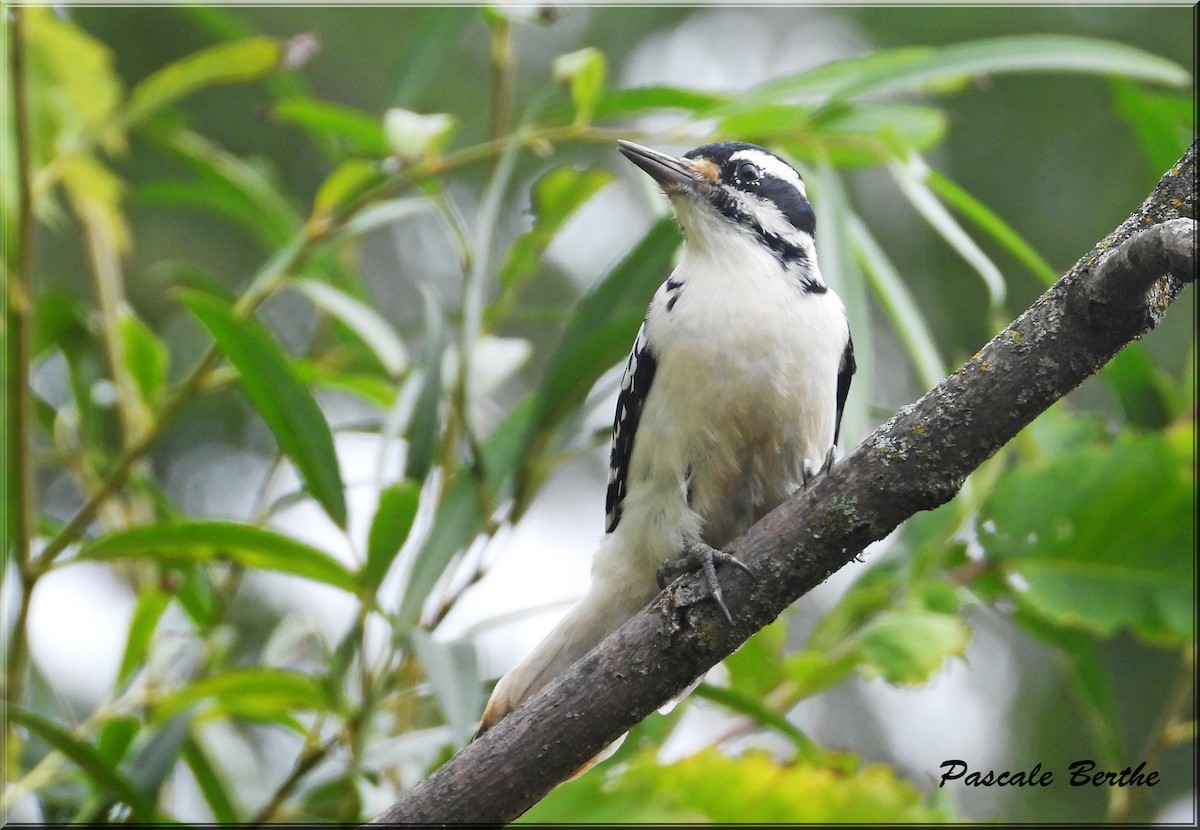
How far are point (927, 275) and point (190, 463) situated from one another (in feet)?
11.4

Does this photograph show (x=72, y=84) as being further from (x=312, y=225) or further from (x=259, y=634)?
(x=259, y=634)

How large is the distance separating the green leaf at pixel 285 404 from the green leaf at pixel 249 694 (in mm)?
350

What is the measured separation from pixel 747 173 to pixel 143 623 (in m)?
1.69

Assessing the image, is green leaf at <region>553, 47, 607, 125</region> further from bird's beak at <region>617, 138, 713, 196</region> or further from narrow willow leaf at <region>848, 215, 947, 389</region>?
narrow willow leaf at <region>848, 215, 947, 389</region>

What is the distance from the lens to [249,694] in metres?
2.57

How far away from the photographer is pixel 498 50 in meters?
2.97

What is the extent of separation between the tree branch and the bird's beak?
1128 mm

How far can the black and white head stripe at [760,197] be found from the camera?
2691 mm

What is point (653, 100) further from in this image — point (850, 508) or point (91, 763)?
point (91, 763)

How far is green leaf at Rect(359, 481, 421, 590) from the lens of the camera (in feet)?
7.77

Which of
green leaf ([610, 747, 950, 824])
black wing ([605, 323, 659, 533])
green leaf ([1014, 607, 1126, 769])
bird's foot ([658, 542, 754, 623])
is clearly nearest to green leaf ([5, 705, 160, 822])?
green leaf ([610, 747, 950, 824])

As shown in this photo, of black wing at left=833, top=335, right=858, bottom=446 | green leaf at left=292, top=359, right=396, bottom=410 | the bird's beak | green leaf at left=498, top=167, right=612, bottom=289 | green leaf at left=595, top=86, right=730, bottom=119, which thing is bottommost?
black wing at left=833, top=335, right=858, bottom=446

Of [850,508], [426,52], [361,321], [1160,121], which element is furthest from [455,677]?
[1160,121]

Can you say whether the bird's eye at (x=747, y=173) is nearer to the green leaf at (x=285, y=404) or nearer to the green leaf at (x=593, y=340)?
the green leaf at (x=593, y=340)
